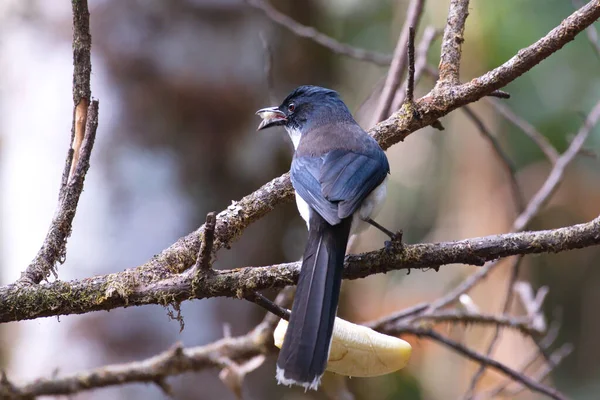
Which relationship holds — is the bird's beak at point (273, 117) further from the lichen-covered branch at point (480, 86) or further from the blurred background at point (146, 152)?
the lichen-covered branch at point (480, 86)

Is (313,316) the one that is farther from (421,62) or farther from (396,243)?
(421,62)

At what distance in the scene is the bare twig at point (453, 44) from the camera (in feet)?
8.94

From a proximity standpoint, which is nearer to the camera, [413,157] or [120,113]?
[120,113]

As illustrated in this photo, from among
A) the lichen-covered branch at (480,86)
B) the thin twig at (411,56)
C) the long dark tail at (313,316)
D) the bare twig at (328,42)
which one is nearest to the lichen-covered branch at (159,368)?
the long dark tail at (313,316)

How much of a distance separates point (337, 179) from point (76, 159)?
1.03 m

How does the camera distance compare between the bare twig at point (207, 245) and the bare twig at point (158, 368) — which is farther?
the bare twig at point (158, 368)

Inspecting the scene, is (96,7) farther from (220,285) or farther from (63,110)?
(220,285)

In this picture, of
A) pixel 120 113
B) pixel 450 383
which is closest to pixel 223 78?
pixel 120 113

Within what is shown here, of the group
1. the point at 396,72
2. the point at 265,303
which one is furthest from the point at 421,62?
the point at 265,303

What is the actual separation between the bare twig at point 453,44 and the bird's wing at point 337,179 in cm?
41

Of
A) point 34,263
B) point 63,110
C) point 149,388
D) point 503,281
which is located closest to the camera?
point 34,263

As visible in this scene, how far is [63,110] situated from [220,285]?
9.60 ft

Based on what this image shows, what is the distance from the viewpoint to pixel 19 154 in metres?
4.51

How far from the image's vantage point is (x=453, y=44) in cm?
290
